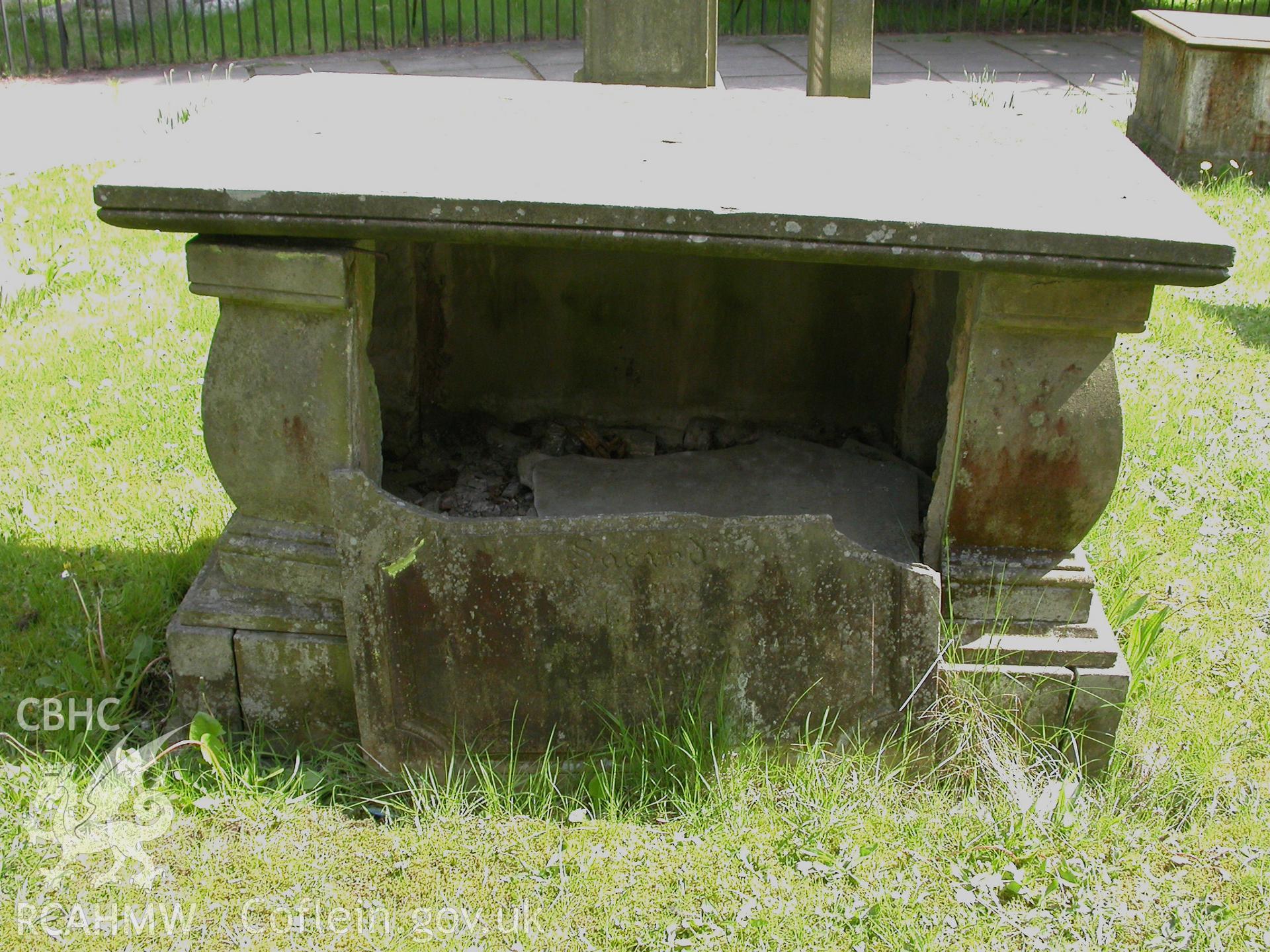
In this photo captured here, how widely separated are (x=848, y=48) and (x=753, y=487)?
81.2 inches

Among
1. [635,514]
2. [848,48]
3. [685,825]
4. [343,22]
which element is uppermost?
[848,48]

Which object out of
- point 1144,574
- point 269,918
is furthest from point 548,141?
point 1144,574

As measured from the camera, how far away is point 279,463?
2717mm

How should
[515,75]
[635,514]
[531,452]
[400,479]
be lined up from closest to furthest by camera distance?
[635,514] < [400,479] < [531,452] < [515,75]

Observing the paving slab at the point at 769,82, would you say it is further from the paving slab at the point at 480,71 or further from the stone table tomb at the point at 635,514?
the stone table tomb at the point at 635,514

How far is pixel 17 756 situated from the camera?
2768 mm

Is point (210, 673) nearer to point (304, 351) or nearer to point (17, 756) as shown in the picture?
point (17, 756)

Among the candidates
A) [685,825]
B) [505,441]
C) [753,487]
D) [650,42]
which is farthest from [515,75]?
[685,825]

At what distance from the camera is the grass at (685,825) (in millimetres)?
2424

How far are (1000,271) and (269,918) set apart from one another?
6.11 ft

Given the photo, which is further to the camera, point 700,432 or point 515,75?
point 515,75

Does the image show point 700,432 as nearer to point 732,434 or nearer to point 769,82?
point 732,434

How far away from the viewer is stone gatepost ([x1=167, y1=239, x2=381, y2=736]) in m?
2.56

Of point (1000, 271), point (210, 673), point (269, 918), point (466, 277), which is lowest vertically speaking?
point (269, 918)
